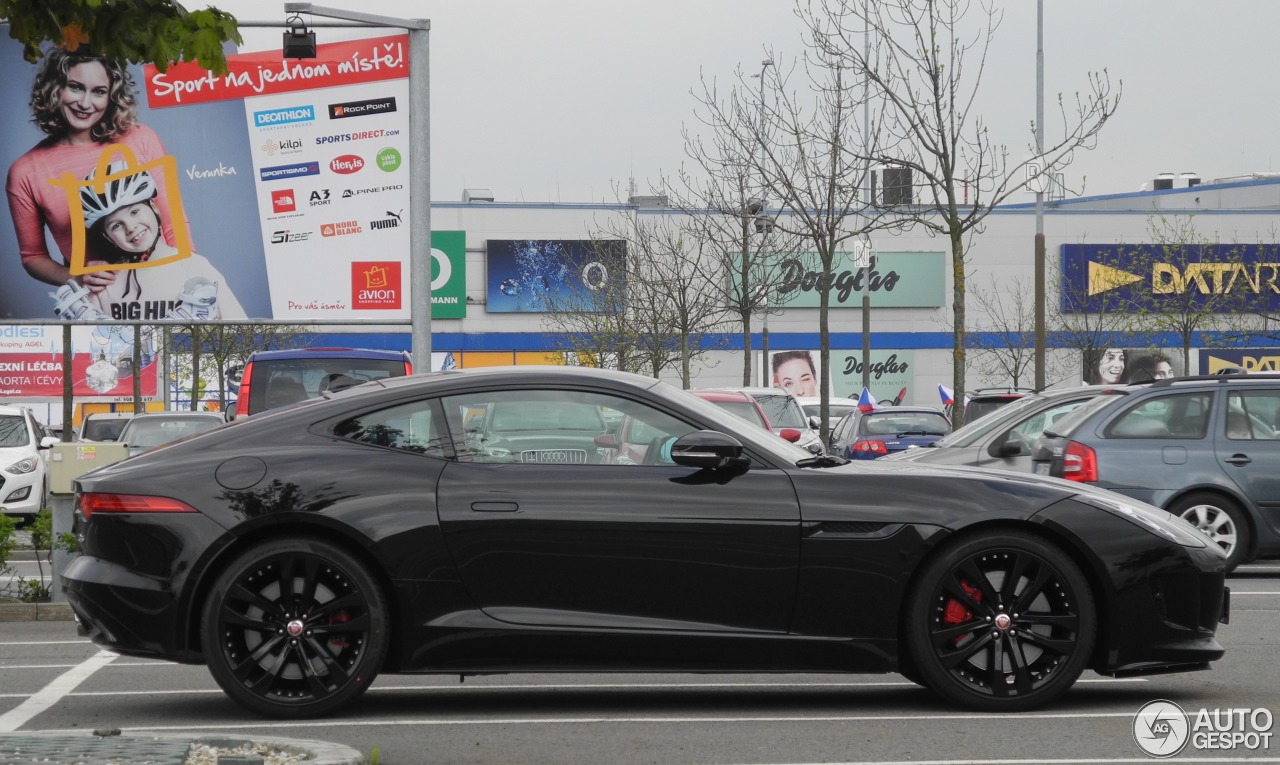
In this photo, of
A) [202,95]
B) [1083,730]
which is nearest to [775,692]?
[1083,730]

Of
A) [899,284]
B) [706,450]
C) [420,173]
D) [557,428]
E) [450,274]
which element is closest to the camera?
[706,450]

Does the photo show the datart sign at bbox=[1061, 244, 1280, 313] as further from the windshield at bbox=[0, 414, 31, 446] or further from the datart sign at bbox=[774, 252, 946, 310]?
the windshield at bbox=[0, 414, 31, 446]

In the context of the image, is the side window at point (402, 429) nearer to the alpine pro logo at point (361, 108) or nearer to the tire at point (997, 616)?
the tire at point (997, 616)

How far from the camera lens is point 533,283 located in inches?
2227

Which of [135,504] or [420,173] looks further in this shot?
[420,173]

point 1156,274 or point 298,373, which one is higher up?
point 1156,274

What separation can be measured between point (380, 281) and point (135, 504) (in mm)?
11104

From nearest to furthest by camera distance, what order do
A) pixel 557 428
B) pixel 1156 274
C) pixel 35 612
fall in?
1. pixel 557 428
2. pixel 35 612
3. pixel 1156 274

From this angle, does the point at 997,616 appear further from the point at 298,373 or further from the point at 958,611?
the point at 298,373

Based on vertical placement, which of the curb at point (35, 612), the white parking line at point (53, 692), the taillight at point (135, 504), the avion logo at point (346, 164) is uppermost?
the avion logo at point (346, 164)

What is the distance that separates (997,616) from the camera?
682cm

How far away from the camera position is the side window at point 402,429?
22.9 ft

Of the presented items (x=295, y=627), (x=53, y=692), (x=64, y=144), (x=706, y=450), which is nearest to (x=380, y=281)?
(x=64, y=144)

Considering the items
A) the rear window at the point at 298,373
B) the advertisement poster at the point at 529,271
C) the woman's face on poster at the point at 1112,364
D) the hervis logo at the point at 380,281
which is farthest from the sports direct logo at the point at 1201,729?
the woman's face on poster at the point at 1112,364
